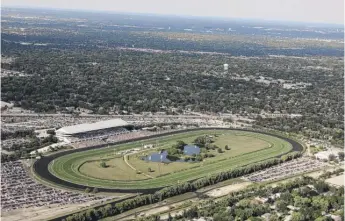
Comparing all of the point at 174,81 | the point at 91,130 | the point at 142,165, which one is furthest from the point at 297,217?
the point at 174,81

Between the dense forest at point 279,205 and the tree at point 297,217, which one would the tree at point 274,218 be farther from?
the tree at point 297,217

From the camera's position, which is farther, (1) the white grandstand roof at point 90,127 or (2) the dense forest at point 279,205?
(1) the white grandstand roof at point 90,127

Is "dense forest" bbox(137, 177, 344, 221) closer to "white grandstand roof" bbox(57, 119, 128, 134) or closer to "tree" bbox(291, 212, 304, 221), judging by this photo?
"tree" bbox(291, 212, 304, 221)

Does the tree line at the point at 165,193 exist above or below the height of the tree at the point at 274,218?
below

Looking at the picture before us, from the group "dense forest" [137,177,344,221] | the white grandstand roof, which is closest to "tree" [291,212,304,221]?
"dense forest" [137,177,344,221]

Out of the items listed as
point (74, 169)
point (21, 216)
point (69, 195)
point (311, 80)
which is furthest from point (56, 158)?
point (311, 80)

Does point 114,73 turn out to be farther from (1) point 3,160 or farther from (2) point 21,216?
(2) point 21,216

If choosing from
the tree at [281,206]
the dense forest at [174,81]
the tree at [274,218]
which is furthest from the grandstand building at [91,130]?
the tree at [274,218]
